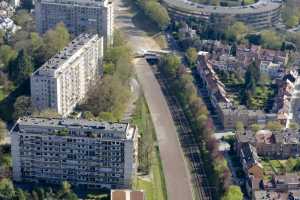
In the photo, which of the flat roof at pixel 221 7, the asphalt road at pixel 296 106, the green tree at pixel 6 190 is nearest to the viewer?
the green tree at pixel 6 190

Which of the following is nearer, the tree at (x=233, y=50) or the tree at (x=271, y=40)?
the tree at (x=233, y=50)

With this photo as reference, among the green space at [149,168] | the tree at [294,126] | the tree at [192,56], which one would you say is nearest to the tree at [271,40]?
the tree at [192,56]

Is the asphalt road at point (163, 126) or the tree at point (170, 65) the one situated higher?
the tree at point (170, 65)

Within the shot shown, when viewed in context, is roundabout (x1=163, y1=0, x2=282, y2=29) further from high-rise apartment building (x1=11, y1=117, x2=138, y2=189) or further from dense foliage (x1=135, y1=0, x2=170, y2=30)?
high-rise apartment building (x1=11, y1=117, x2=138, y2=189)

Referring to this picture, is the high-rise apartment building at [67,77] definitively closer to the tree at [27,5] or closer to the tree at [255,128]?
the tree at [255,128]

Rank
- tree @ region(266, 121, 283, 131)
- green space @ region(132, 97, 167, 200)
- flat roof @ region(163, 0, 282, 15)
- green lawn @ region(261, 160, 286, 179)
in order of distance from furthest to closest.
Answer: flat roof @ region(163, 0, 282, 15)
tree @ region(266, 121, 283, 131)
green lawn @ region(261, 160, 286, 179)
green space @ region(132, 97, 167, 200)

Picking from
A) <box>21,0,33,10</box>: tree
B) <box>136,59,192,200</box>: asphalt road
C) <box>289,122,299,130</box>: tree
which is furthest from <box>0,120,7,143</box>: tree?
<box>21,0,33,10</box>: tree

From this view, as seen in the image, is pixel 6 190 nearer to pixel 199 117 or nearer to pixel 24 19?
pixel 199 117
